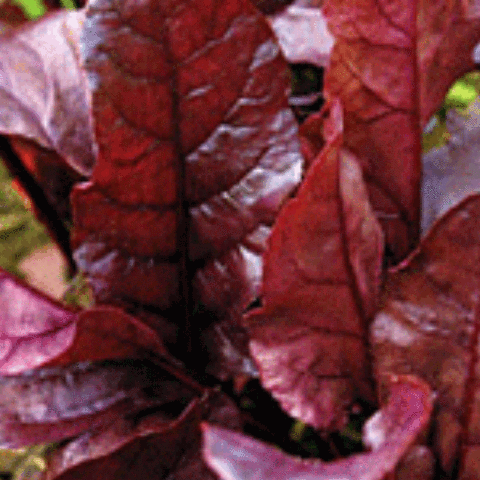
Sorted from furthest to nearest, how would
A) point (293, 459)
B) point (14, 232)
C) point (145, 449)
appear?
point (14, 232) < point (145, 449) < point (293, 459)

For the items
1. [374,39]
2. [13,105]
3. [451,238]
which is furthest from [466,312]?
[13,105]

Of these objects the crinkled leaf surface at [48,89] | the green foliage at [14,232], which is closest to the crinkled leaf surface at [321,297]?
the crinkled leaf surface at [48,89]

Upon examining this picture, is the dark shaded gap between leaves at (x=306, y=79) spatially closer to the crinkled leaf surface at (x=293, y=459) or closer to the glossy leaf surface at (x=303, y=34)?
the glossy leaf surface at (x=303, y=34)

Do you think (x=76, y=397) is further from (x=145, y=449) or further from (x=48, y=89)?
(x=48, y=89)

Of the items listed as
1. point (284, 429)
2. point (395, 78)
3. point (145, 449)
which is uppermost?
point (395, 78)

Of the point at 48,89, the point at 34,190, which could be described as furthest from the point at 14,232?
the point at 48,89

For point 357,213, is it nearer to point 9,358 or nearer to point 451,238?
point 451,238
